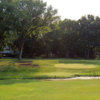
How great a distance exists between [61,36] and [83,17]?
38.2 ft

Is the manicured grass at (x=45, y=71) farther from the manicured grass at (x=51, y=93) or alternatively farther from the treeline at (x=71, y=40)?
the treeline at (x=71, y=40)

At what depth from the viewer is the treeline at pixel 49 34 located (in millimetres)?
41156

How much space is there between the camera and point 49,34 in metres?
66.2

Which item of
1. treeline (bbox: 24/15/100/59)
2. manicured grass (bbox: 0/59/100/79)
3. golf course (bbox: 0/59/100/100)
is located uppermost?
treeline (bbox: 24/15/100/59)

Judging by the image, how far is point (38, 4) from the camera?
141 feet

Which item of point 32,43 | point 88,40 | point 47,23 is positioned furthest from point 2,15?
point 88,40

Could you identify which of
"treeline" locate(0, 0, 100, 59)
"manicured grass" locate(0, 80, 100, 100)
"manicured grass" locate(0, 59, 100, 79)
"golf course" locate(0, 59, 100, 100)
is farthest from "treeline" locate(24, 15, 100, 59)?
"manicured grass" locate(0, 80, 100, 100)

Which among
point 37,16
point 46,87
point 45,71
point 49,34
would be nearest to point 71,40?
point 49,34

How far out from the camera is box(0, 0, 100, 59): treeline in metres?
41.2

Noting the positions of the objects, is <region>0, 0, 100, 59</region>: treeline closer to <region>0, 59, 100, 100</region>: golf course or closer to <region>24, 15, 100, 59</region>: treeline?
<region>24, 15, 100, 59</region>: treeline

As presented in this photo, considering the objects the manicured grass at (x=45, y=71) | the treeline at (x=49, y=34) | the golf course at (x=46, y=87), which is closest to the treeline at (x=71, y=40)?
the treeline at (x=49, y=34)

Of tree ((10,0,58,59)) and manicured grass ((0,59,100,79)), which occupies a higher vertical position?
tree ((10,0,58,59))

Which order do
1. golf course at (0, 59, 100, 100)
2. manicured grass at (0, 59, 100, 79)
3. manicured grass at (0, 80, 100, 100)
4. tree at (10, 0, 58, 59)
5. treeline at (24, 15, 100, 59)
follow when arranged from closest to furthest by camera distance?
manicured grass at (0, 80, 100, 100) < golf course at (0, 59, 100, 100) < manicured grass at (0, 59, 100, 79) < tree at (10, 0, 58, 59) < treeline at (24, 15, 100, 59)

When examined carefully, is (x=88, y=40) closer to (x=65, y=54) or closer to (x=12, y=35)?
(x=65, y=54)
